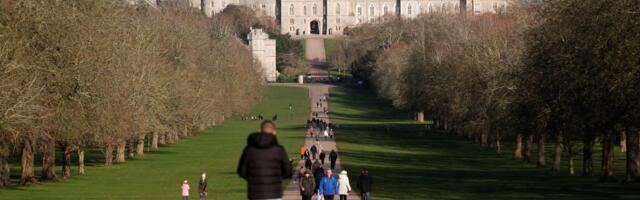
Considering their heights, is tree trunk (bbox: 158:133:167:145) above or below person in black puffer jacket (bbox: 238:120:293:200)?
above

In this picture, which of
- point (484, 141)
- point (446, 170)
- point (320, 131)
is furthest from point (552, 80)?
point (320, 131)

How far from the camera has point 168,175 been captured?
4781 cm

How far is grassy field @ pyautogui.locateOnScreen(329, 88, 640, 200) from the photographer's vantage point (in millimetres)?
38219

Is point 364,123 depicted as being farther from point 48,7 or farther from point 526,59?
point 48,7

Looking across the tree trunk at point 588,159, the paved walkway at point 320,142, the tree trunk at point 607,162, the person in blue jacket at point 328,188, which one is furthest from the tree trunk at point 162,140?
the person in blue jacket at point 328,188

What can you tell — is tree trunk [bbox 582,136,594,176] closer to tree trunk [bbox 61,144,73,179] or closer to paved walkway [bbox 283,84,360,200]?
paved walkway [bbox 283,84,360,200]

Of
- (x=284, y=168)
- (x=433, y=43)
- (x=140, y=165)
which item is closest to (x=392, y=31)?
(x=433, y=43)

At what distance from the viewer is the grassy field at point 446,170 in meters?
38.2

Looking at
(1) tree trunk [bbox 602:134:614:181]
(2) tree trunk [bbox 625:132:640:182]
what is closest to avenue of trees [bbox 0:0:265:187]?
(1) tree trunk [bbox 602:134:614:181]

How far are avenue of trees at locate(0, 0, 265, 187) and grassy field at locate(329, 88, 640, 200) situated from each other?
733 cm

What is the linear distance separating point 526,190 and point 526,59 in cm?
891

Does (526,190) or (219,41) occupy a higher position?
(219,41)

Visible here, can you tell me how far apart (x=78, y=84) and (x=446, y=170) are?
50.9 ft

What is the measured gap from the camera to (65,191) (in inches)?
1554
